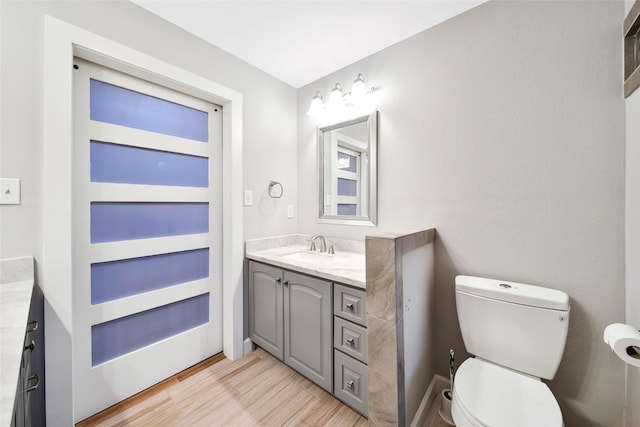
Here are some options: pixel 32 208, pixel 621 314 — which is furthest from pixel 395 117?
pixel 32 208

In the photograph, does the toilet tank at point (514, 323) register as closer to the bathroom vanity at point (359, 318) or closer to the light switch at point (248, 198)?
the bathroom vanity at point (359, 318)

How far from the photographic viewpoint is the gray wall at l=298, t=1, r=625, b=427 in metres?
1.13

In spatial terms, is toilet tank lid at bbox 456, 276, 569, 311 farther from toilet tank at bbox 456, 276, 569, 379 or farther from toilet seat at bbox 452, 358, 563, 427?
toilet seat at bbox 452, 358, 563, 427

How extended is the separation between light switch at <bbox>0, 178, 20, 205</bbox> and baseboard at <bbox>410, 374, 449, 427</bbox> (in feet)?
7.04

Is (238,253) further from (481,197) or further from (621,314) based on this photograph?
(621,314)

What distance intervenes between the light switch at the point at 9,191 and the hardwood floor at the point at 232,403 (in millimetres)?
1213

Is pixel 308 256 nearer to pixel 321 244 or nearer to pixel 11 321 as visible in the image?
pixel 321 244

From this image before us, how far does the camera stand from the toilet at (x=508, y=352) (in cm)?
95

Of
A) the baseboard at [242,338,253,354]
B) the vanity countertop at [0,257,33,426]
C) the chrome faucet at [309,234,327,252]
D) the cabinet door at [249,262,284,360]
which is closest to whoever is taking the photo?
the vanity countertop at [0,257,33,426]

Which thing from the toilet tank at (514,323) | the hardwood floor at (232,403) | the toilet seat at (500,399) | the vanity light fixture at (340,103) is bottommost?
the hardwood floor at (232,403)

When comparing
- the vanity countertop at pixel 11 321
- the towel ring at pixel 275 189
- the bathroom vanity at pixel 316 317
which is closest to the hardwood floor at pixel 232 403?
the bathroom vanity at pixel 316 317

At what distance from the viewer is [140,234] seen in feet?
5.13

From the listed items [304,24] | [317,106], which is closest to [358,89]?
[317,106]

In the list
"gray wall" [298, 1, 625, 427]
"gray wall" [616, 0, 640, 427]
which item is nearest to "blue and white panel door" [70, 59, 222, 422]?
"gray wall" [298, 1, 625, 427]
